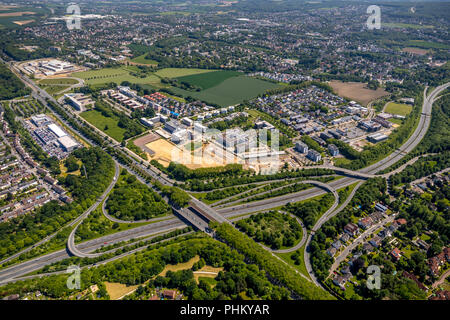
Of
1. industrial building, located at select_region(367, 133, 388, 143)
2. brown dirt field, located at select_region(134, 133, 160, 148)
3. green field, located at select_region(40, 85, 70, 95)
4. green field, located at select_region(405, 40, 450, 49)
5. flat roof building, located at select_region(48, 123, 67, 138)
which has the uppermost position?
green field, located at select_region(405, 40, 450, 49)

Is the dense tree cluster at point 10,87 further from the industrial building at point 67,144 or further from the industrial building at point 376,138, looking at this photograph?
the industrial building at point 376,138

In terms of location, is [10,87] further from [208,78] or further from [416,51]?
[416,51]

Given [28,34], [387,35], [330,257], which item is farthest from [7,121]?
[387,35]

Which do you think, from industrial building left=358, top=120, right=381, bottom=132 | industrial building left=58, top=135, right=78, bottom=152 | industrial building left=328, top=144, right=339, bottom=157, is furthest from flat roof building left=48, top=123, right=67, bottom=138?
industrial building left=358, top=120, right=381, bottom=132

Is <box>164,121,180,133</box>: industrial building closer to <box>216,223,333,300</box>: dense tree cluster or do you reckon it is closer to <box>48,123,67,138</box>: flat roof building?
<box>48,123,67,138</box>: flat roof building

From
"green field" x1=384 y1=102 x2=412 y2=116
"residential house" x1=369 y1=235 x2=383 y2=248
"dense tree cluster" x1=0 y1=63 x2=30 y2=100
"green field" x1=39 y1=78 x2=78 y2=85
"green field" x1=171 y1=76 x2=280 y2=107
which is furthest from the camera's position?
"green field" x1=39 y1=78 x2=78 y2=85

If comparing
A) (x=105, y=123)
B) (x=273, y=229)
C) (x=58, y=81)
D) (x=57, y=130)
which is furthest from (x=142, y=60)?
(x=273, y=229)

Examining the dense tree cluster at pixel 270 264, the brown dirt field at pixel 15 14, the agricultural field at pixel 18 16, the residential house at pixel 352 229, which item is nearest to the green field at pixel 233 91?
the dense tree cluster at pixel 270 264

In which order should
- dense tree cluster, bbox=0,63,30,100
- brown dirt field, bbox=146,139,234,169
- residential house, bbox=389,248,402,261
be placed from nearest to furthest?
residential house, bbox=389,248,402,261 < brown dirt field, bbox=146,139,234,169 < dense tree cluster, bbox=0,63,30,100
